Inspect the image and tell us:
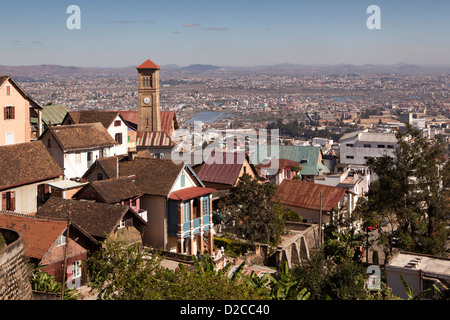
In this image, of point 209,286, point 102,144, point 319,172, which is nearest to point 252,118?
point 319,172

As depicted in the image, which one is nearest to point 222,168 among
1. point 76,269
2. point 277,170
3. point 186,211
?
point 186,211

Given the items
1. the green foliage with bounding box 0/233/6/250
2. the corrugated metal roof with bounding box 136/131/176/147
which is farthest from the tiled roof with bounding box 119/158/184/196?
the corrugated metal roof with bounding box 136/131/176/147

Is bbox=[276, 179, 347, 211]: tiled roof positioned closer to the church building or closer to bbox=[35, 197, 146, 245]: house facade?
bbox=[35, 197, 146, 245]: house facade

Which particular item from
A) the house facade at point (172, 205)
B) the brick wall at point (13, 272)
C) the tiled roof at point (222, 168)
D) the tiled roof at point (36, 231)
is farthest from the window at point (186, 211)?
the brick wall at point (13, 272)
